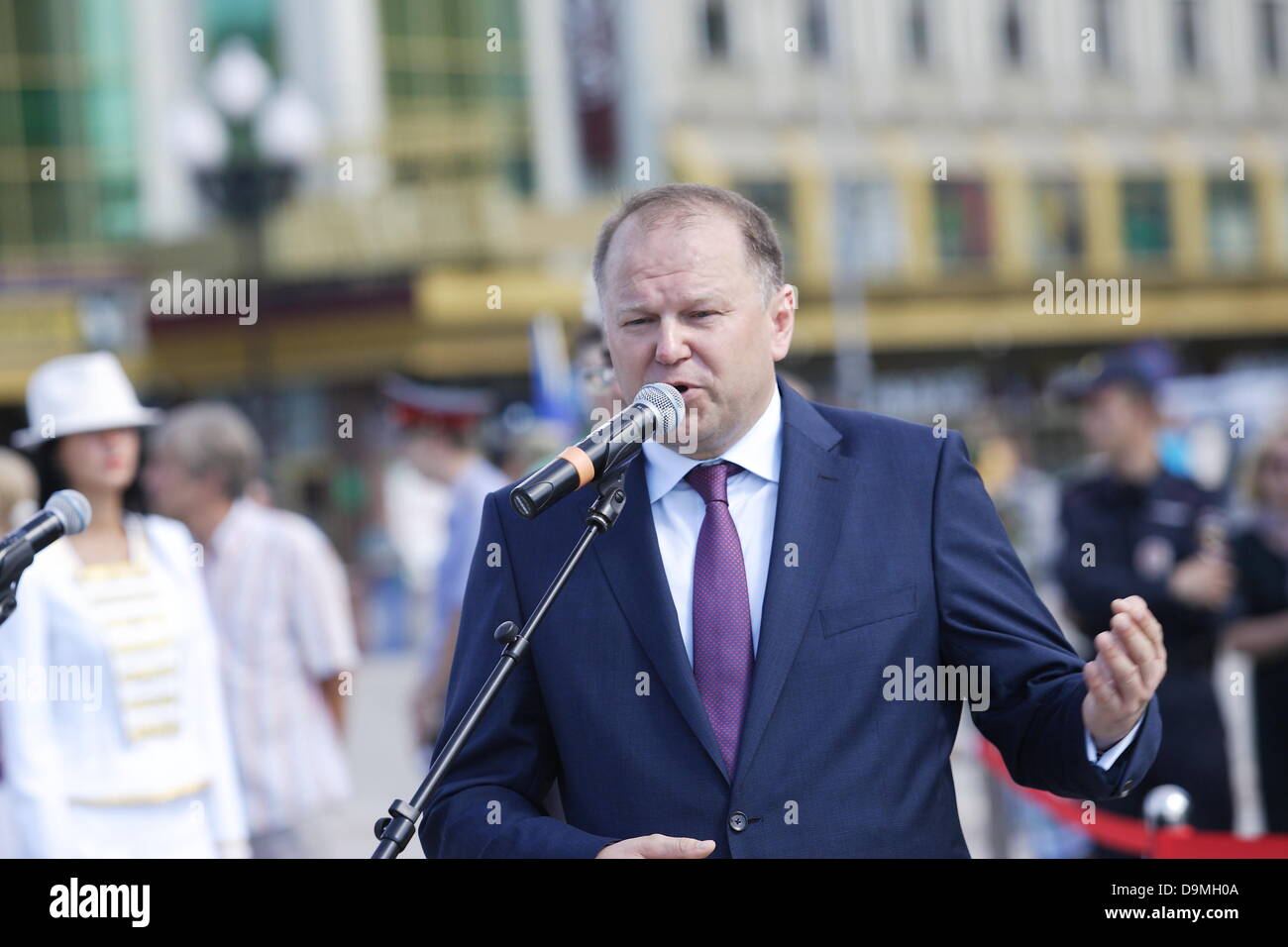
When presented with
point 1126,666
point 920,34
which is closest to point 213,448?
point 1126,666

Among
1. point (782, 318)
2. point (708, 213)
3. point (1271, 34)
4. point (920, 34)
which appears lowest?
point (782, 318)

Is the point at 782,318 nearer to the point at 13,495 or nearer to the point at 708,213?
the point at 708,213

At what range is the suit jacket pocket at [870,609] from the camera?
2775mm

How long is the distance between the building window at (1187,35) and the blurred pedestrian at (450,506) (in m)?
36.0

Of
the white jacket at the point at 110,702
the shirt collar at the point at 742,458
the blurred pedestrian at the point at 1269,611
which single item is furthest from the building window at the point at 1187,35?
the shirt collar at the point at 742,458

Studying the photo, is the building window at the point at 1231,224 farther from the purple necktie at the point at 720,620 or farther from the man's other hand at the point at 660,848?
the man's other hand at the point at 660,848

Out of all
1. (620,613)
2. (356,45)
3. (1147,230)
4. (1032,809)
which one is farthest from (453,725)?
(1147,230)

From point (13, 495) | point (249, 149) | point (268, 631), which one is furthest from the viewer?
point (249, 149)

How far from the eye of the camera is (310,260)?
2883 cm

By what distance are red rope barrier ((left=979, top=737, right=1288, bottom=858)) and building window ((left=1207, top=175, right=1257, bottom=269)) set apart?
116ft

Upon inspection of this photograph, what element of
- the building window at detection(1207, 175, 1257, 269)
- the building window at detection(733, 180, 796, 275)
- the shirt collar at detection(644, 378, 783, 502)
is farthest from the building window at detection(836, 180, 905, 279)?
the shirt collar at detection(644, 378, 783, 502)

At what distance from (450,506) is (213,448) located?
1767mm

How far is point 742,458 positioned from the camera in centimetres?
295
